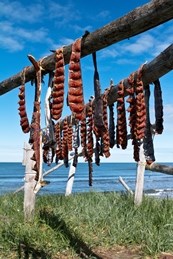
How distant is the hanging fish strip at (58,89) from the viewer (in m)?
3.79

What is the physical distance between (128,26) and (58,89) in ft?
2.86

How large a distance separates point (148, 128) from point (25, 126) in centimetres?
128

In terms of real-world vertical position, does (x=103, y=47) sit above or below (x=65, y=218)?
above

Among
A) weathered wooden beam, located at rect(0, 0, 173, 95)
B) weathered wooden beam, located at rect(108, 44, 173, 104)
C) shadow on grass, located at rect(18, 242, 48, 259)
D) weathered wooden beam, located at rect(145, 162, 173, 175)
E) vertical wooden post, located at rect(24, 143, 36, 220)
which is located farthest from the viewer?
vertical wooden post, located at rect(24, 143, 36, 220)

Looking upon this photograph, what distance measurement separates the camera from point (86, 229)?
9.64 m

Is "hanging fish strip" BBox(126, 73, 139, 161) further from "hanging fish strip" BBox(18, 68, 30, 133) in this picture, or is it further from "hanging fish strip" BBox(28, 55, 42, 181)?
"hanging fish strip" BBox(18, 68, 30, 133)

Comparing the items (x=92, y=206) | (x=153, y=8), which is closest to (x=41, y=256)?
(x=92, y=206)

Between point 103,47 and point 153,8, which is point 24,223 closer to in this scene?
point 103,47

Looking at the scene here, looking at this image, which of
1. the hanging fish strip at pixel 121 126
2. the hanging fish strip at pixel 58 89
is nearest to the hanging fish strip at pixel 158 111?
the hanging fish strip at pixel 121 126

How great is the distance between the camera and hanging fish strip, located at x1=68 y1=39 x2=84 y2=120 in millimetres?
3566

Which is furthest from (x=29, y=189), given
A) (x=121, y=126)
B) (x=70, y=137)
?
(x=121, y=126)

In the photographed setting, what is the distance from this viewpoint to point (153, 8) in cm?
325

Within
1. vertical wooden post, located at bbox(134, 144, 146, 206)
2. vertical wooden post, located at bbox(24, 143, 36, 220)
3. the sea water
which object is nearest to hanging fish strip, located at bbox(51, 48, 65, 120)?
vertical wooden post, located at bbox(24, 143, 36, 220)

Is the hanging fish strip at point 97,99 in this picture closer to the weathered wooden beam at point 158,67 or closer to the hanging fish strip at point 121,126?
the hanging fish strip at point 121,126
